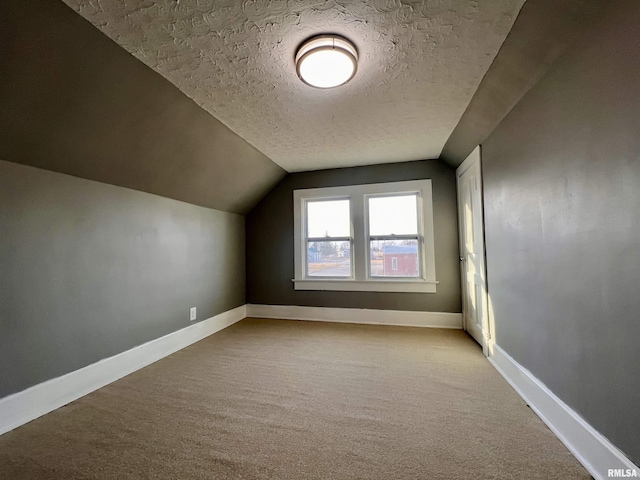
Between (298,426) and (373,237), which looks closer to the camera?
(298,426)

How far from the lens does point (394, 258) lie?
3908 millimetres

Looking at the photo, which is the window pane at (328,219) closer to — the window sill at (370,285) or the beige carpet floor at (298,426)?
→ the window sill at (370,285)

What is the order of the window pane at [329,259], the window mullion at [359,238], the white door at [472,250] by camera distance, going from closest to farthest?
1. the white door at [472,250]
2. the window mullion at [359,238]
3. the window pane at [329,259]

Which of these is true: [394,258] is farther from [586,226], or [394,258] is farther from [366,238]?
[586,226]

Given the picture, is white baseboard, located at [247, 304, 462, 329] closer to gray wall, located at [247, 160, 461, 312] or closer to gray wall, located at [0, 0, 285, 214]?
gray wall, located at [247, 160, 461, 312]

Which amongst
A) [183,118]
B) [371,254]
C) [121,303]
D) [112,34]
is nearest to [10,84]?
[112,34]

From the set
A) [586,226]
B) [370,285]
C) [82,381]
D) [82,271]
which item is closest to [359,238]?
[370,285]

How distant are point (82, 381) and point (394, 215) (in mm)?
3727

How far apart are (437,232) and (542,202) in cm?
207

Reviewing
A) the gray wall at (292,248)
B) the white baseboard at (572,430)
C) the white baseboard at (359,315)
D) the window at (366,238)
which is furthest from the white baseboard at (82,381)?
the white baseboard at (572,430)

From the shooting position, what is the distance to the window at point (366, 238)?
12.5 feet

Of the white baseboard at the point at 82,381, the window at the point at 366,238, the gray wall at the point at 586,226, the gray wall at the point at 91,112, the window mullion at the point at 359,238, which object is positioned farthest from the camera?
the window mullion at the point at 359,238

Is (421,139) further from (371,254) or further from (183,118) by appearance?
(183,118)

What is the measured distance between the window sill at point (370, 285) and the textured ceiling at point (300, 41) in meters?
2.03
